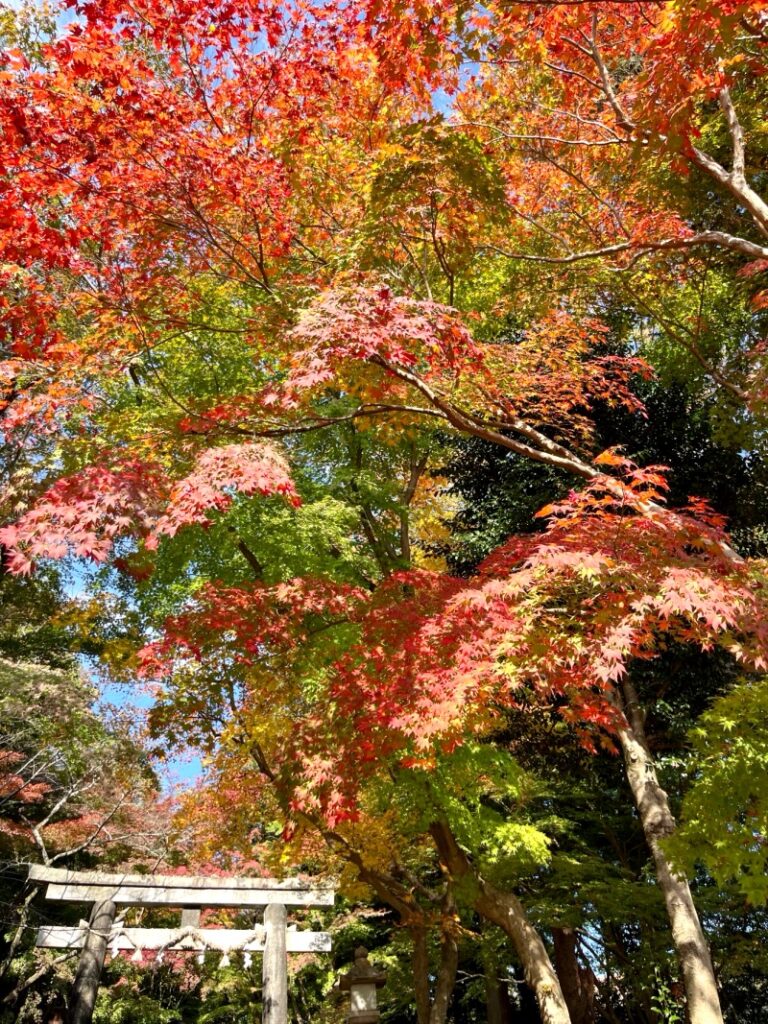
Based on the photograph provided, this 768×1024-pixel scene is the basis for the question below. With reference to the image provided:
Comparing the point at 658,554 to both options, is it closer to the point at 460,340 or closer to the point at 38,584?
the point at 460,340

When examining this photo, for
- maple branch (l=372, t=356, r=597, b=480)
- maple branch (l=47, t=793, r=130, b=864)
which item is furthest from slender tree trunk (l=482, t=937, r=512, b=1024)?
maple branch (l=372, t=356, r=597, b=480)

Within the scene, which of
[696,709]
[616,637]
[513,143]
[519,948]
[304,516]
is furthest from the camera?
[696,709]

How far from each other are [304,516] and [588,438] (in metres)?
4.09

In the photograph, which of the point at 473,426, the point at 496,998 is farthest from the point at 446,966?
the point at 473,426

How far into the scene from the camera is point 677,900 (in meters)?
7.44

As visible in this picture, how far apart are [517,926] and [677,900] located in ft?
6.10

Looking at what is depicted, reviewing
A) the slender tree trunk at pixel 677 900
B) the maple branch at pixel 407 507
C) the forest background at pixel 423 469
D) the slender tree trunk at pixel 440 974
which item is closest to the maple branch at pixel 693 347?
the forest background at pixel 423 469

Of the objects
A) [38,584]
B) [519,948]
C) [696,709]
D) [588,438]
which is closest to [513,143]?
[588,438]

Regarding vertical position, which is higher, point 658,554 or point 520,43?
point 520,43

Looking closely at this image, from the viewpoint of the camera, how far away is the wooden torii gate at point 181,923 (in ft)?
26.1

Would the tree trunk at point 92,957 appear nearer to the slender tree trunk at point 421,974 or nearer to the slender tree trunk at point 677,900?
the slender tree trunk at point 421,974

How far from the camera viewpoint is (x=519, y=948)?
790 cm

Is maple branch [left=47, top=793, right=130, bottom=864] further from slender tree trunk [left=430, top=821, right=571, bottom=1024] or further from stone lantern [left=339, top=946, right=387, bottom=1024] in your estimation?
slender tree trunk [left=430, top=821, right=571, bottom=1024]

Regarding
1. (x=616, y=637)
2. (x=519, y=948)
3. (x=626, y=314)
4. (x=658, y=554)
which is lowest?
(x=519, y=948)
